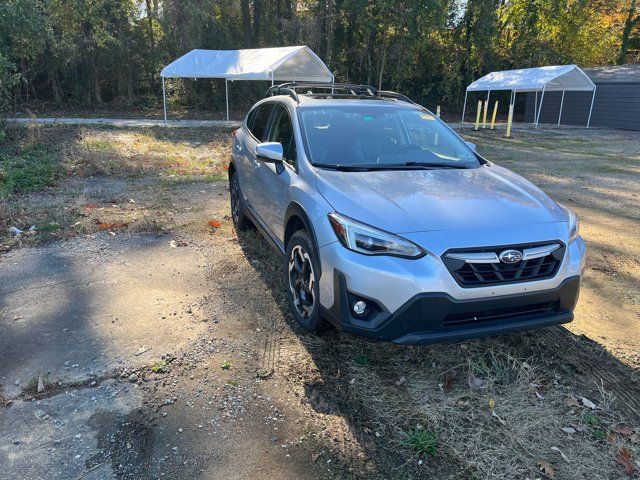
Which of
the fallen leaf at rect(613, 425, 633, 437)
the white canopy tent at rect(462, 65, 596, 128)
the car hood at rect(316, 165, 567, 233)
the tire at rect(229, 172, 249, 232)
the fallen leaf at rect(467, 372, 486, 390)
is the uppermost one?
the white canopy tent at rect(462, 65, 596, 128)

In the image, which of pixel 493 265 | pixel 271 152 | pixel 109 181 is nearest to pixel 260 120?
pixel 271 152

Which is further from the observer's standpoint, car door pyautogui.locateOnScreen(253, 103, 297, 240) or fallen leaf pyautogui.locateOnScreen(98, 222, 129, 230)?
fallen leaf pyautogui.locateOnScreen(98, 222, 129, 230)

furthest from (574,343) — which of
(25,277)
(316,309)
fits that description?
(25,277)

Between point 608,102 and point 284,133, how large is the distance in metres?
27.0

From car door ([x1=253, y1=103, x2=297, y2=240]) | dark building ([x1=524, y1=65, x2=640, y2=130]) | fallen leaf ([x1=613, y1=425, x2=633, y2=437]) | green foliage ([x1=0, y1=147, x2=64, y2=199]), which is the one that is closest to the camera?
fallen leaf ([x1=613, y1=425, x2=633, y2=437])

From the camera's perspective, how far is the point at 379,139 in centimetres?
427

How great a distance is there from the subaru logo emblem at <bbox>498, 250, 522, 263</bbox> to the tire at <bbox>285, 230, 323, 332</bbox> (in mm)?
1149

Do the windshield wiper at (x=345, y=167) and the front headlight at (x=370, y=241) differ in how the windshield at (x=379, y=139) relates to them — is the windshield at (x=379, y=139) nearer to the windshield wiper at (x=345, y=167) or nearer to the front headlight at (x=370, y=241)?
the windshield wiper at (x=345, y=167)

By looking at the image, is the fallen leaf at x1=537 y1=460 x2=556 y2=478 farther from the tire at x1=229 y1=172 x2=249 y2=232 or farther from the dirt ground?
the tire at x1=229 y1=172 x2=249 y2=232

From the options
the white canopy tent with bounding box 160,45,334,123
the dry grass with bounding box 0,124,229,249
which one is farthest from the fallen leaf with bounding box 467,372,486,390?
the white canopy tent with bounding box 160,45,334,123

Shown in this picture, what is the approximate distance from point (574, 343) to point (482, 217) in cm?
137

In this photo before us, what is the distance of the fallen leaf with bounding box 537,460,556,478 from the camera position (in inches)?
95.8

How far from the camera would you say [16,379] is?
314 centimetres

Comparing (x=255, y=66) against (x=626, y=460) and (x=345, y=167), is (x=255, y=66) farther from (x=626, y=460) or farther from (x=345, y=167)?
(x=626, y=460)
